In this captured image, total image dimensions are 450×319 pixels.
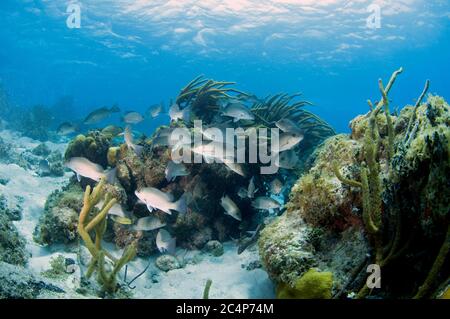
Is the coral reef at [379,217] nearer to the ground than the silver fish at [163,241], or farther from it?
farther from it

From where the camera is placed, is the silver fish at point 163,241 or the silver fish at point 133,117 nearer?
the silver fish at point 163,241

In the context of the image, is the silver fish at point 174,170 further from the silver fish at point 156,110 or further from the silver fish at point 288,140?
the silver fish at point 156,110

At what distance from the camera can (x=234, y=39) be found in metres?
30.1

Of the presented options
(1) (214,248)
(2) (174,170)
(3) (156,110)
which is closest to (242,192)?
(1) (214,248)

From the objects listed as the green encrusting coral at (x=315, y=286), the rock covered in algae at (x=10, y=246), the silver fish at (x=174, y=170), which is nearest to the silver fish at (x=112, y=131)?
the silver fish at (x=174, y=170)

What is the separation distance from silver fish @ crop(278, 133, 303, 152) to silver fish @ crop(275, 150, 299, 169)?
253 mm

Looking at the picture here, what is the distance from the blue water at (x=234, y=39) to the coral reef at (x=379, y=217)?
2118 centimetres

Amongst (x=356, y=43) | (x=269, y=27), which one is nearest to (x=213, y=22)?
(x=269, y=27)

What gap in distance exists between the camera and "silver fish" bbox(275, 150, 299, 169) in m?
5.66

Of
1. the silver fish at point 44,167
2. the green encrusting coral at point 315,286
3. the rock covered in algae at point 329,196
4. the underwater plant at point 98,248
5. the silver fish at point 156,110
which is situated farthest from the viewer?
the silver fish at point 44,167

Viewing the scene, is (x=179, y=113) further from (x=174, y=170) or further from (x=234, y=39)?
(x=234, y=39)

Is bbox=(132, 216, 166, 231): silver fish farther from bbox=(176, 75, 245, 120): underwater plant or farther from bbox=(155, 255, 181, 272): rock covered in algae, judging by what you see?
bbox=(176, 75, 245, 120): underwater plant

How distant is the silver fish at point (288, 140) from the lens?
5.32 metres

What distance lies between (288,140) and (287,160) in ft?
1.48
